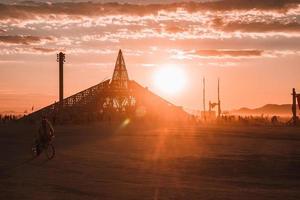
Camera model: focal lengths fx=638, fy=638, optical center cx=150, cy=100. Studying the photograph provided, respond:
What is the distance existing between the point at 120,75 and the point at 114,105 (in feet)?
21.2

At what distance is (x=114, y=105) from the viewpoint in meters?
80.4

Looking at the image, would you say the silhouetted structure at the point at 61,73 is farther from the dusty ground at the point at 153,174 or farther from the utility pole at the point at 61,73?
the dusty ground at the point at 153,174

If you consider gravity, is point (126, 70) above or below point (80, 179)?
above

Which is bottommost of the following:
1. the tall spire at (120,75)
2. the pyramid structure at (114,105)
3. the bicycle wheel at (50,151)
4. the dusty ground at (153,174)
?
the dusty ground at (153,174)

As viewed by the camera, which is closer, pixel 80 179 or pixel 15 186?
pixel 15 186

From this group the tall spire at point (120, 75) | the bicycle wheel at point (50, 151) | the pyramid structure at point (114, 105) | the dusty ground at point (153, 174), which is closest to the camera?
the dusty ground at point (153, 174)

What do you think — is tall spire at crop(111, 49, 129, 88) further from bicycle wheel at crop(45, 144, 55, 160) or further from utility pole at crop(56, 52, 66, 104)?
bicycle wheel at crop(45, 144, 55, 160)

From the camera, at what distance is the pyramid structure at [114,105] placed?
250 feet

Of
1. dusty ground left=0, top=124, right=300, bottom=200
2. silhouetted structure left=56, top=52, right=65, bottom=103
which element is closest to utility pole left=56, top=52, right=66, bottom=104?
silhouetted structure left=56, top=52, right=65, bottom=103

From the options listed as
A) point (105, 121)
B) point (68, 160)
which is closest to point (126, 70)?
point (105, 121)

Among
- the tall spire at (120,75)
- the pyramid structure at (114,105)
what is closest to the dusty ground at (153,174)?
the pyramid structure at (114,105)

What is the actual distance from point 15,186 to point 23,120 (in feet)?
203

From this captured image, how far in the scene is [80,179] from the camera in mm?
17547

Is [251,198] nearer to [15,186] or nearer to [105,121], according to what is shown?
[15,186]
